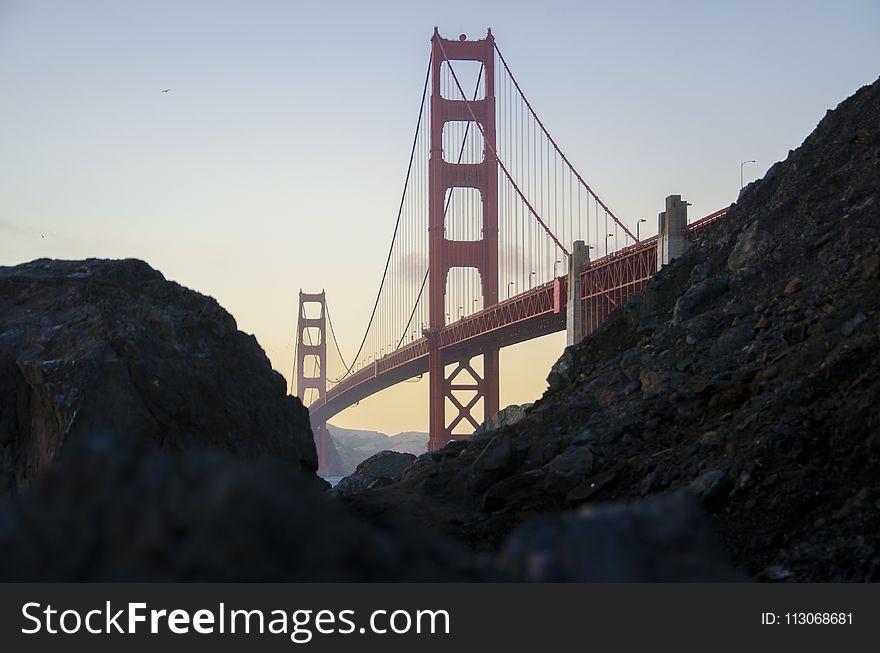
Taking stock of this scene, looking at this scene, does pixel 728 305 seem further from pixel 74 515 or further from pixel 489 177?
pixel 489 177

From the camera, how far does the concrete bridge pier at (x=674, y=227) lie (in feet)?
76.5

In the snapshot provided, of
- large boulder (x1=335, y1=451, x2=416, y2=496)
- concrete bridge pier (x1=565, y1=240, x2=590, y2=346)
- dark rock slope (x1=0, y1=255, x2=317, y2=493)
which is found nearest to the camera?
dark rock slope (x1=0, y1=255, x2=317, y2=493)

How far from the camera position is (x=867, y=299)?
10.2 m

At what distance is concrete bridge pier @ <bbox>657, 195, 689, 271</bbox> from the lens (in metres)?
23.3

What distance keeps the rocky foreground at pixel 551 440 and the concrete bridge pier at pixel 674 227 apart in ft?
22.4

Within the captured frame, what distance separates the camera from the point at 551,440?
1252 cm

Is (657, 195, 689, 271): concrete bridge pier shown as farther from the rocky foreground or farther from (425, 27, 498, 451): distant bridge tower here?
(425, 27, 498, 451): distant bridge tower

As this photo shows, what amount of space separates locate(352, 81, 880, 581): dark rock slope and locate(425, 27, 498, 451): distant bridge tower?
86.0 feet

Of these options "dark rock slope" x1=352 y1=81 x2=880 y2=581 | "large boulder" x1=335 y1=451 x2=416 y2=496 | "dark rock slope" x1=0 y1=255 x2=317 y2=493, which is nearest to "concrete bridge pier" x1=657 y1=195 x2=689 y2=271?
"dark rock slope" x1=352 y1=81 x2=880 y2=581

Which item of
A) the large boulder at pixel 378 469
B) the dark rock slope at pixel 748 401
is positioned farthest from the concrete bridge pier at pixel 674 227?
the large boulder at pixel 378 469

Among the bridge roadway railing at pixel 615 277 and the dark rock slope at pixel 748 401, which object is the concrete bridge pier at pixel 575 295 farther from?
the dark rock slope at pixel 748 401

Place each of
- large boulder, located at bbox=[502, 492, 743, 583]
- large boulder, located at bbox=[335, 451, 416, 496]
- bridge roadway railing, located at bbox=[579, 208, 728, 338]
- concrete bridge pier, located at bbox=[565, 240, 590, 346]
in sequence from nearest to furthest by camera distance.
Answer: large boulder, located at bbox=[502, 492, 743, 583]
large boulder, located at bbox=[335, 451, 416, 496]
bridge roadway railing, located at bbox=[579, 208, 728, 338]
concrete bridge pier, located at bbox=[565, 240, 590, 346]

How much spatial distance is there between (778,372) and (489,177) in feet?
124

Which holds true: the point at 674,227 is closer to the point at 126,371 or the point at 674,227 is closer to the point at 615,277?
the point at 615,277
